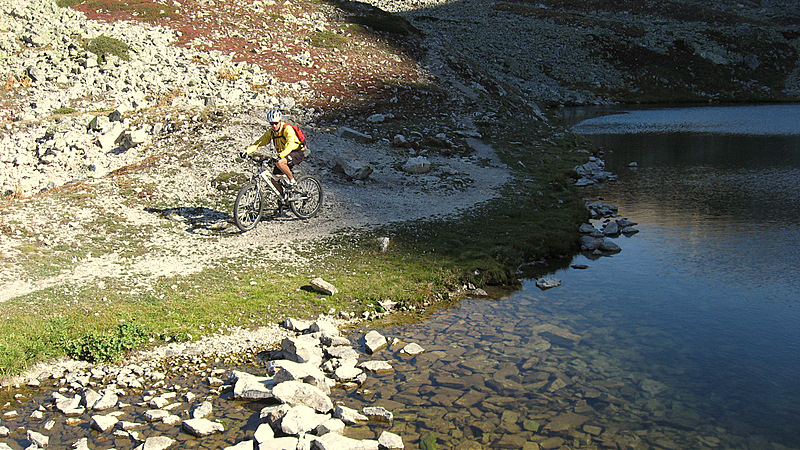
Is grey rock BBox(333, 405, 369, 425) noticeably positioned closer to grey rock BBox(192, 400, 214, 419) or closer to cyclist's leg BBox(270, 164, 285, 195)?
grey rock BBox(192, 400, 214, 419)

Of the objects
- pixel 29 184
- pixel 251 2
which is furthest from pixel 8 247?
pixel 251 2

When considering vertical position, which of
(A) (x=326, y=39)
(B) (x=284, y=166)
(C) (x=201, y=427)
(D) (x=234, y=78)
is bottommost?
(C) (x=201, y=427)

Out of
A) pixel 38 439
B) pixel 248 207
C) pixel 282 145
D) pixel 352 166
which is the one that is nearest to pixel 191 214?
pixel 248 207

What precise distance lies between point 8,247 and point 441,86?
35.4 m

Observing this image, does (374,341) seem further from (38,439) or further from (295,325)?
(38,439)

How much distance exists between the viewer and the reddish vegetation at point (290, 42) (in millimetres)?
41156

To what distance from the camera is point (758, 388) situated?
1143 centimetres

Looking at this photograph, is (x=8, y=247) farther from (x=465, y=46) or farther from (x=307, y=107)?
(x=465, y=46)

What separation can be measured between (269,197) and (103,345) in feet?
31.3

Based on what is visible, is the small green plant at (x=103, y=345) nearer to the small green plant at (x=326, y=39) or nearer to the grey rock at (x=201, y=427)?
the grey rock at (x=201, y=427)

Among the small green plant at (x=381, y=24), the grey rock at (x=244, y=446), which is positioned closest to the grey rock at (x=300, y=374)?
the grey rock at (x=244, y=446)

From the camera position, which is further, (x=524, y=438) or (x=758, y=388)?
(x=758, y=388)

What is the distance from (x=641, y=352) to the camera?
12961 mm

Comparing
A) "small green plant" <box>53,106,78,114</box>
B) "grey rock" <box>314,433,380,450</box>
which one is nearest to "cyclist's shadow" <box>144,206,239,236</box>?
"grey rock" <box>314,433,380,450</box>
